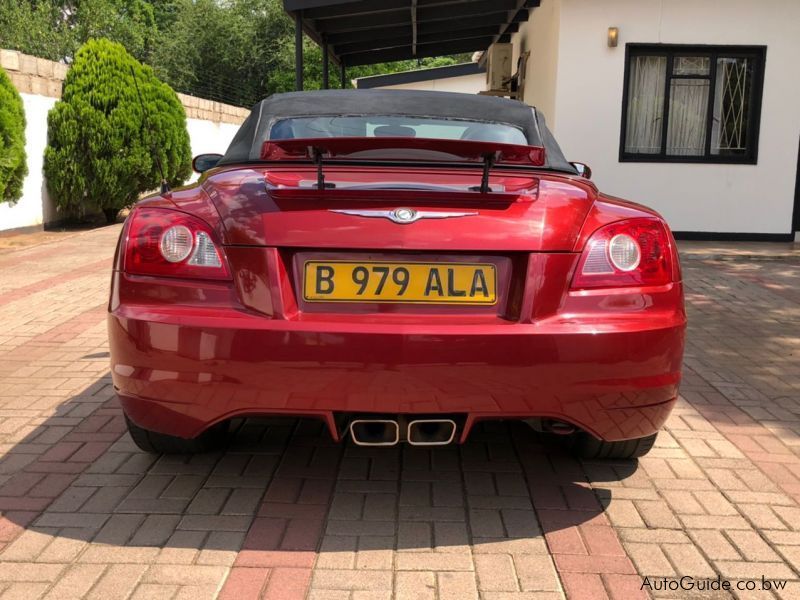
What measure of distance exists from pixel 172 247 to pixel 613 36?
962 centimetres

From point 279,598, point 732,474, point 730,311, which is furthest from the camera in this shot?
point 730,311

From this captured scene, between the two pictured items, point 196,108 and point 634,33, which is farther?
point 196,108

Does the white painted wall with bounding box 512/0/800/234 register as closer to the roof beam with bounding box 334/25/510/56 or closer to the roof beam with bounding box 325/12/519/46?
the roof beam with bounding box 325/12/519/46

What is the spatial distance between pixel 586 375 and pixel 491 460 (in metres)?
0.98

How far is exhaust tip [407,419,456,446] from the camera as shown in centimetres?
264

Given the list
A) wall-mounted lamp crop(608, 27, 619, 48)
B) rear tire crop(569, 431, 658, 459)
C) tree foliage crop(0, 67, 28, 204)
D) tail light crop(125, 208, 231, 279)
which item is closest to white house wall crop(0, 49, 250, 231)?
tree foliage crop(0, 67, 28, 204)

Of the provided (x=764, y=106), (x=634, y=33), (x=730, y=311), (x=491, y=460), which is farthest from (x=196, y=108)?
(x=491, y=460)

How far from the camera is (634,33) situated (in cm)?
1093

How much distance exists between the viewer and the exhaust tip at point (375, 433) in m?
2.66

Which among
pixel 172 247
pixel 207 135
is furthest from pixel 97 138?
pixel 172 247

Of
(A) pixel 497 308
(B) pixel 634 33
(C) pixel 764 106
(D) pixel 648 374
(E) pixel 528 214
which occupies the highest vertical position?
(B) pixel 634 33

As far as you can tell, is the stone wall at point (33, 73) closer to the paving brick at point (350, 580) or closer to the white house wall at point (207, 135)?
the white house wall at point (207, 135)

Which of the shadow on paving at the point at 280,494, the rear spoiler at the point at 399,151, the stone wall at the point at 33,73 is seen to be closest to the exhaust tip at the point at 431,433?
the shadow on paving at the point at 280,494

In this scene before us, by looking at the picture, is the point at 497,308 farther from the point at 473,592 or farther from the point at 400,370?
the point at 473,592
